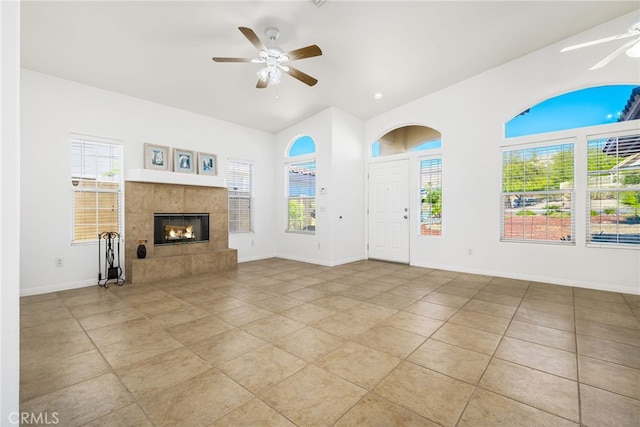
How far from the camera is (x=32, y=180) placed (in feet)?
12.8

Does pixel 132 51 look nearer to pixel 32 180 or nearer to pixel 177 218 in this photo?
pixel 32 180

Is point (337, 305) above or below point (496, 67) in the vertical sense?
below

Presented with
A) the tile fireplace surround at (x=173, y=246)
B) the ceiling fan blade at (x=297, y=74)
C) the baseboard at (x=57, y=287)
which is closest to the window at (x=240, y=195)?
the tile fireplace surround at (x=173, y=246)

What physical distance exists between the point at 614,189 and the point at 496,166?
1.50 m

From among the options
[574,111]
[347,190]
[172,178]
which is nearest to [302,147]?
[347,190]

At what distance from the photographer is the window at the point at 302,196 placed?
6.38 metres

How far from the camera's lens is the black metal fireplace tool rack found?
4438 mm

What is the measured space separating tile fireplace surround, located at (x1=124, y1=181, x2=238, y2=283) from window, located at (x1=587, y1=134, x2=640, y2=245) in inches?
240

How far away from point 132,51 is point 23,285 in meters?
3.48

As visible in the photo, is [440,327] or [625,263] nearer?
[440,327]

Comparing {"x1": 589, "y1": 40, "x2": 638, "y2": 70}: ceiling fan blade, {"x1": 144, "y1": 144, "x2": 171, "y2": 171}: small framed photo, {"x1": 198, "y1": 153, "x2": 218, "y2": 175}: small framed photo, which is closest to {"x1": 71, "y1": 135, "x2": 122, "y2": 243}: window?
{"x1": 144, "y1": 144, "x2": 171, "y2": 171}: small framed photo

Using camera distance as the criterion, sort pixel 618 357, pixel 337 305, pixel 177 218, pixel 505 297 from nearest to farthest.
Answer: pixel 618 357
pixel 337 305
pixel 505 297
pixel 177 218

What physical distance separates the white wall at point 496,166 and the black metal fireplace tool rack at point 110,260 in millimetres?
5365

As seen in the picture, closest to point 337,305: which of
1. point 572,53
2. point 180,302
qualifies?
point 180,302
